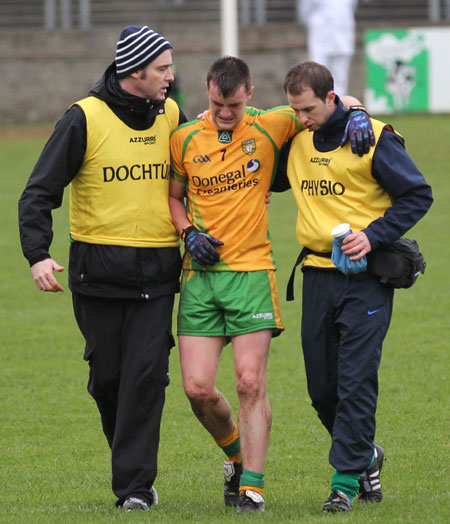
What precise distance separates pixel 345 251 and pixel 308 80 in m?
0.85

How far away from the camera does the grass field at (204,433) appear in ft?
18.9

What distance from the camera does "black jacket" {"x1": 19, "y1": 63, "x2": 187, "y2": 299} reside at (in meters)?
5.75

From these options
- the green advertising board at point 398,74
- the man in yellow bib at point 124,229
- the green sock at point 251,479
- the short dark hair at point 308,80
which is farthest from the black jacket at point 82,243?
the green advertising board at point 398,74

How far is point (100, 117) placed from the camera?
5824 mm

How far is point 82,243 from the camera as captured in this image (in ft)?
19.4

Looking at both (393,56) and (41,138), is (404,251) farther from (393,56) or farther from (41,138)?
(393,56)

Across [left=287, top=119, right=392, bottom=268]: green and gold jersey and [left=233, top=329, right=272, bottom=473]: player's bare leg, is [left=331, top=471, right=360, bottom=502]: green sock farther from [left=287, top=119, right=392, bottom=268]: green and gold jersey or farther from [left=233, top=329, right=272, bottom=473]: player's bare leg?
[left=287, top=119, right=392, bottom=268]: green and gold jersey

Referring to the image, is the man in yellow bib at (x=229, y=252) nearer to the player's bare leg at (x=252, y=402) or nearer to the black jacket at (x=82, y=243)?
the player's bare leg at (x=252, y=402)

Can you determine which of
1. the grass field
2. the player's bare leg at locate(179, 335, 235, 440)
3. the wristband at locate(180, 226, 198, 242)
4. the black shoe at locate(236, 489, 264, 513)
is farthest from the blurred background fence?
the black shoe at locate(236, 489, 264, 513)

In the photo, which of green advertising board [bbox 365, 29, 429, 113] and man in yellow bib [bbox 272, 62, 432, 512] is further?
green advertising board [bbox 365, 29, 429, 113]

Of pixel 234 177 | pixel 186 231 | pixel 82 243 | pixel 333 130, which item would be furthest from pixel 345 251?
pixel 82 243

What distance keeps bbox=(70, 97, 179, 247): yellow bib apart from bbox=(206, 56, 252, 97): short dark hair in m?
0.47

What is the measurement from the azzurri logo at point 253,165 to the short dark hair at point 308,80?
42 centimetres

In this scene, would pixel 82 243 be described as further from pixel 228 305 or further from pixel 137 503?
pixel 137 503
